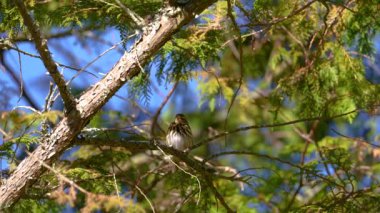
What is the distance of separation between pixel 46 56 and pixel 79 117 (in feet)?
1.11

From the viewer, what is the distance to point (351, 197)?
3.85 metres

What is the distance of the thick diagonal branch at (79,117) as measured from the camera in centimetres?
299

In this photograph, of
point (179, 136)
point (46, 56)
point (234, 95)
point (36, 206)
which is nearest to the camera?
point (46, 56)

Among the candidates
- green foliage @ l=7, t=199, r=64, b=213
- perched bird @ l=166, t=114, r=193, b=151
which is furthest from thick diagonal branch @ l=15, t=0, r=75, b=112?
perched bird @ l=166, t=114, r=193, b=151

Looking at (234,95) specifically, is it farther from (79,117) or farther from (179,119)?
(179,119)

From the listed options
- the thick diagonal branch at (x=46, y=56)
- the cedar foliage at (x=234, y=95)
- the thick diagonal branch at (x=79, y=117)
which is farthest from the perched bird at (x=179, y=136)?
the thick diagonal branch at (x=46, y=56)

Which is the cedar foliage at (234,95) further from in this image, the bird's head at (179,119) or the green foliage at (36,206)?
the bird's head at (179,119)

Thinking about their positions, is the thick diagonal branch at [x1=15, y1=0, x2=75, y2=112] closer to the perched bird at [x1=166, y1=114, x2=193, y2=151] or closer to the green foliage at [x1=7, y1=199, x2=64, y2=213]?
the green foliage at [x1=7, y1=199, x2=64, y2=213]

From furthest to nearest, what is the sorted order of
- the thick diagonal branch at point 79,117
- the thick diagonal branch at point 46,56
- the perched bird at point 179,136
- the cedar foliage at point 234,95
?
1. the perched bird at point 179,136
2. the cedar foliage at point 234,95
3. the thick diagonal branch at point 79,117
4. the thick diagonal branch at point 46,56

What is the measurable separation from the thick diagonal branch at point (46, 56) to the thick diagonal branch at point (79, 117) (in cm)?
6

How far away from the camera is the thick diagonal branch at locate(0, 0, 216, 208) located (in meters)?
2.99

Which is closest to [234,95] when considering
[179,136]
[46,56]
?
[46,56]

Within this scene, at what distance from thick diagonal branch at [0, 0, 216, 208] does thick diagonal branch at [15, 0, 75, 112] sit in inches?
2.4

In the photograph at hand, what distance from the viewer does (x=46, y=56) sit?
2.75 m
